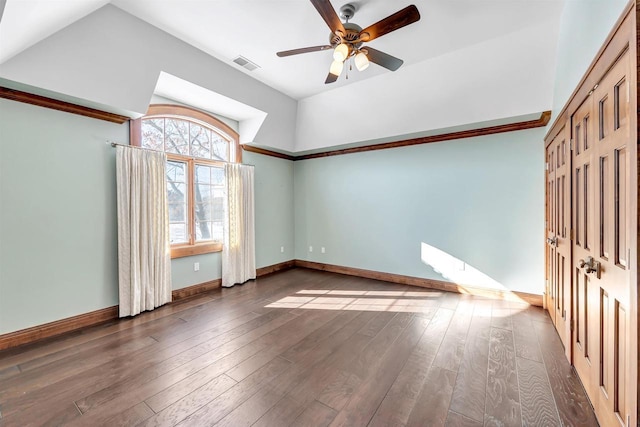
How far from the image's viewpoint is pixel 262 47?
3.19 m

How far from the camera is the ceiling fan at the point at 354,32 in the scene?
208cm

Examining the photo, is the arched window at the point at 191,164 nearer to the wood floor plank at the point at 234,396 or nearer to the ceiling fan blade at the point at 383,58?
the wood floor plank at the point at 234,396

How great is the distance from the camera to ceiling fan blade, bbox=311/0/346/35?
78.3 inches

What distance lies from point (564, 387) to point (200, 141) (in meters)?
4.95

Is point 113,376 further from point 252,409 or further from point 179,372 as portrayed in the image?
point 252,409

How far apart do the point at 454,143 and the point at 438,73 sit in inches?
43.4

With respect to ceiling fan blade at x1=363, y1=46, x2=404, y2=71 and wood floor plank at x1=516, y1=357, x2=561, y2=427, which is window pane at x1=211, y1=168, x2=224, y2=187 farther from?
wood floor plank at x1=516, y1=357, x2=561, y2=427

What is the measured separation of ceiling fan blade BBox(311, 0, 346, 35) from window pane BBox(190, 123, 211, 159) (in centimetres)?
275

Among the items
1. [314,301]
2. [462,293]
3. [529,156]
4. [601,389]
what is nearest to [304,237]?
[314,301]

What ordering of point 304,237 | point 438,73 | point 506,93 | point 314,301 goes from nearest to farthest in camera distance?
point 506,93 < point 438,73 < point 314,301 < point 304,237

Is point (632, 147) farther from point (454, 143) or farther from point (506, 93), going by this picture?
point (454, 143)

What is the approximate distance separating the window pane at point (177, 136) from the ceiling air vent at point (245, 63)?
1245 mm

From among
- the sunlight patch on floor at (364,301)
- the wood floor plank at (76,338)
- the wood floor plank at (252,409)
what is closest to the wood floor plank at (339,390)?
the wood floor plank at (252,409)

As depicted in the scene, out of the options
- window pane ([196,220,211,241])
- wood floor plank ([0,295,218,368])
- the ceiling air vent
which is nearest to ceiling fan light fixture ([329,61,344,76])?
the ceiling air vent
